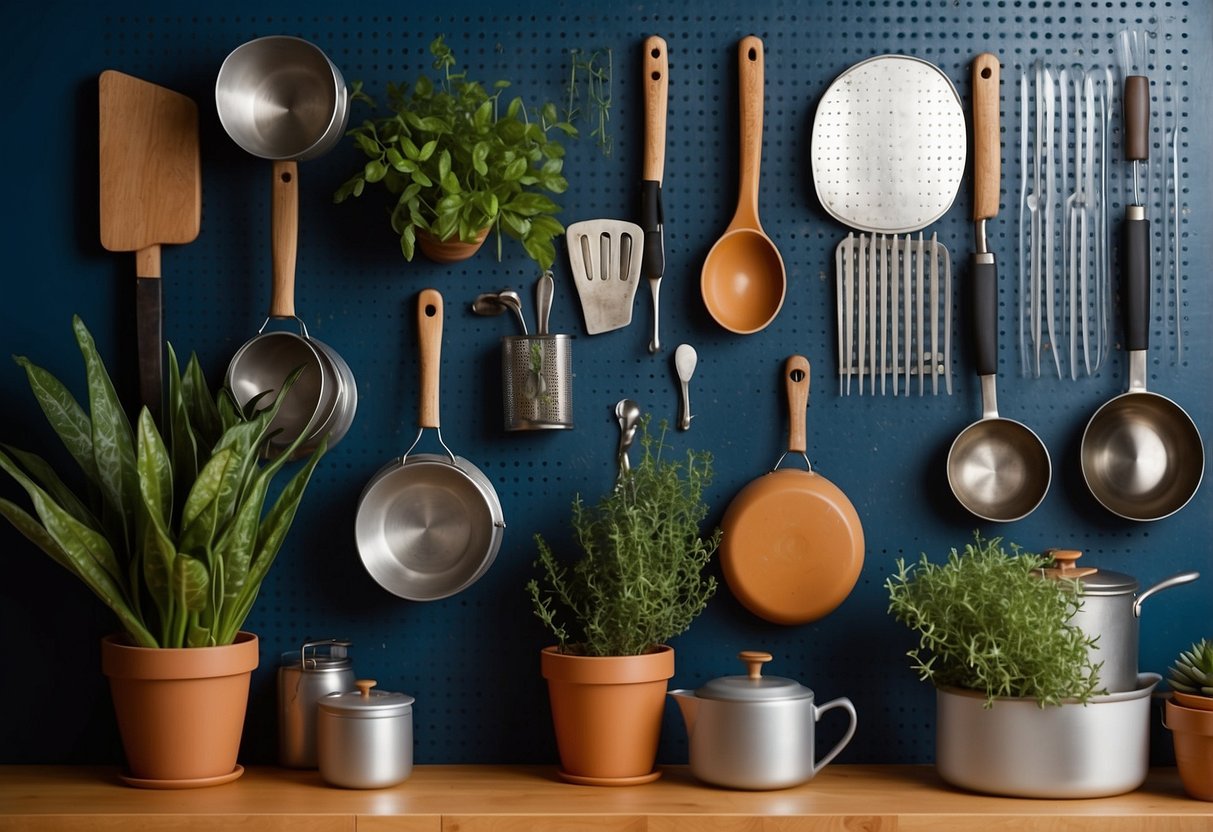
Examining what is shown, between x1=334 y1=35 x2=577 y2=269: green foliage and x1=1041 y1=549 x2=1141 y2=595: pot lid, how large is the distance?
789mm

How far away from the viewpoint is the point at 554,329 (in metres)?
1.82

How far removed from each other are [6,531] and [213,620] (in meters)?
0.41

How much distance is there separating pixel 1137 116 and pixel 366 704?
1352 mm

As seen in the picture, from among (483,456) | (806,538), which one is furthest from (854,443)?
(483,456)

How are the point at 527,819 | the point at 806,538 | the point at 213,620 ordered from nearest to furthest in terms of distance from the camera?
the point at 527,819 < the point at 213,620 < the point at 806,538

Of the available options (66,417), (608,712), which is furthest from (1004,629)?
(66,417)

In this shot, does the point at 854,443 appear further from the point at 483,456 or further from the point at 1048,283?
the point at 483,456

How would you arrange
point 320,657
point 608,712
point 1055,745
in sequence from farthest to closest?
1. point 320,657
2. point 608,712
3. point 1055,745

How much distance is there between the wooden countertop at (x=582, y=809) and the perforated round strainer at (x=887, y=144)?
803 mm

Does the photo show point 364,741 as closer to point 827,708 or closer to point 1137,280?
point 827,708

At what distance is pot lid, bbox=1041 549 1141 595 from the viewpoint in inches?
62.6

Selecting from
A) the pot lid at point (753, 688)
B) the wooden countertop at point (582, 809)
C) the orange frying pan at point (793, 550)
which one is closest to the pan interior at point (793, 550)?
the orange frying pan at point (793, 550)

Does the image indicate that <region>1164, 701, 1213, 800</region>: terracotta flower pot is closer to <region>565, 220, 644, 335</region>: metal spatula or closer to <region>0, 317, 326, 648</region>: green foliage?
<region>565, 220, 644, 335</region>: metal spatula

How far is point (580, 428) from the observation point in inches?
71.4
